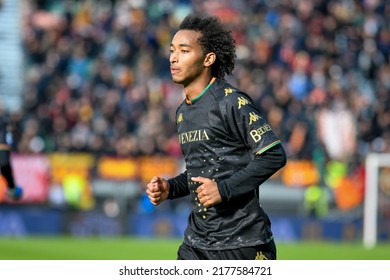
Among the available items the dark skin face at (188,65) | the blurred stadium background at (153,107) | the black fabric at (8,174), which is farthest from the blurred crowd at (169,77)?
the dark skin face at (188,65)

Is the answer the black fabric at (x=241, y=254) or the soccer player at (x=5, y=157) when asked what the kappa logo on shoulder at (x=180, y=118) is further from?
the soccer player at (x=5, y=157)

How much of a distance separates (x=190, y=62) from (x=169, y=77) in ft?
49.5

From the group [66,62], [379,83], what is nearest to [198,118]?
[66,62]

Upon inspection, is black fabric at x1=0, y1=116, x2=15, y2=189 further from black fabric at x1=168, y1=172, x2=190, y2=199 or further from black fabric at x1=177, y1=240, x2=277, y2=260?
black fabric at x1=177, y1=240, x2=277, y2=260

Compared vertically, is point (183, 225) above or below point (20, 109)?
below

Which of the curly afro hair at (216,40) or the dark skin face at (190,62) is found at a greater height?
the curly afro hair at (216,40)

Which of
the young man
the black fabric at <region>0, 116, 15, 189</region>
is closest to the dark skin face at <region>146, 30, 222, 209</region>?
the young man

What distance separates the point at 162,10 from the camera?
2322 cm

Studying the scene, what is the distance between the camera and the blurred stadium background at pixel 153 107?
18500mm

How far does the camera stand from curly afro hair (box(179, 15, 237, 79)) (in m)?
6.35

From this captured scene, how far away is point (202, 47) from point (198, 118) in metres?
0.47

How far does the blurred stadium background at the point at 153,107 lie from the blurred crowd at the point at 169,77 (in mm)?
35

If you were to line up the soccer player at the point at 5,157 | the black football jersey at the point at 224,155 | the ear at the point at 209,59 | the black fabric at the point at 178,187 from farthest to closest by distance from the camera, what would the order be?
the soccer player at the point at 5,157, the black fabric at the point at 178,187, the ear at the point at 209,59, the black football jersey at the point at 224,155
